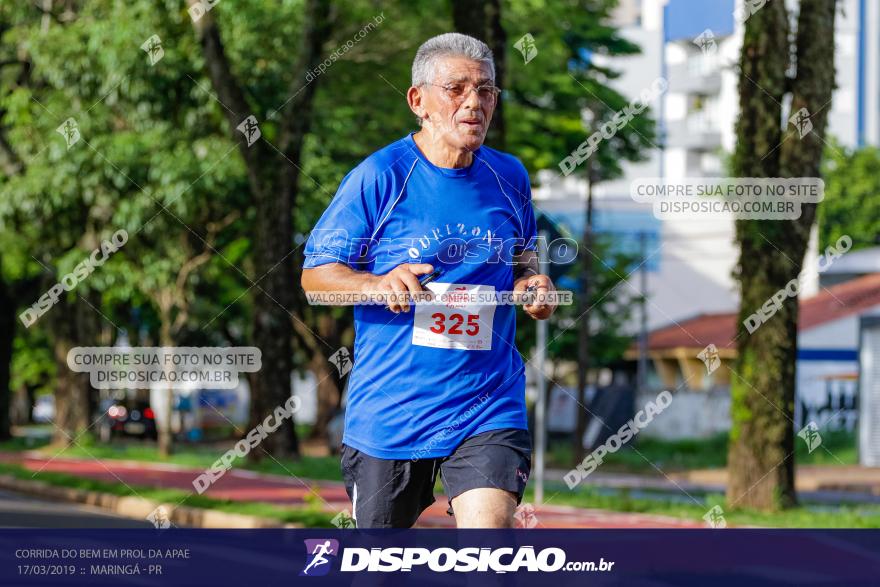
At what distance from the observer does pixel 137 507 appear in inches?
595

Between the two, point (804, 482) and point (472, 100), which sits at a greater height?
point (804, 482)

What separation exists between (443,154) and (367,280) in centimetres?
48

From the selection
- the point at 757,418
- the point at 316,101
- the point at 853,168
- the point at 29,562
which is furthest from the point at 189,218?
the point at 853,168

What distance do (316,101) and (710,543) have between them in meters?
19.7

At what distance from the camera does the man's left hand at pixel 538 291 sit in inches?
168

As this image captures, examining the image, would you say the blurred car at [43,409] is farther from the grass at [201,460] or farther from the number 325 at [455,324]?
the number 325 at [455,324]

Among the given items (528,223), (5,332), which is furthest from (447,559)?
(5,332)

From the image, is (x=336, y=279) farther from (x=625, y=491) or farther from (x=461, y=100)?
(x=625, y=491)

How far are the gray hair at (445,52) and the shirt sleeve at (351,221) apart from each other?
1.05ft

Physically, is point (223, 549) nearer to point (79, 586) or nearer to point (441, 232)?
point (79, 586)

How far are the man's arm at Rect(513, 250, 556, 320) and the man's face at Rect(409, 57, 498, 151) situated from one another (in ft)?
1.25

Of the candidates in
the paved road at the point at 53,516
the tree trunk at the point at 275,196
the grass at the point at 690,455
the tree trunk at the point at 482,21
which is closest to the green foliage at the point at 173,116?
the tree trunk at the point at 275,196

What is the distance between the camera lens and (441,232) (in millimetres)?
4328

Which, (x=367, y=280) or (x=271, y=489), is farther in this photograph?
(x=271, y=489)
